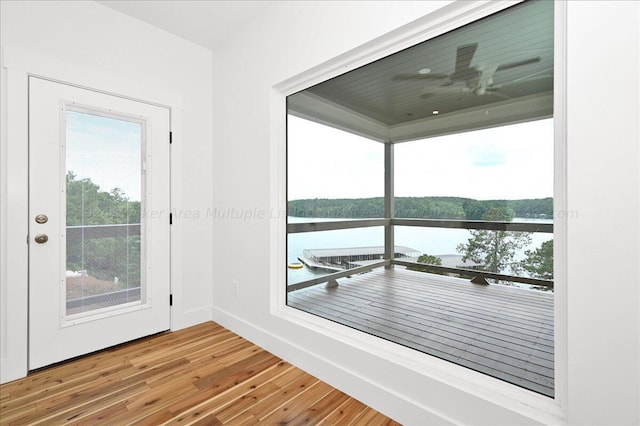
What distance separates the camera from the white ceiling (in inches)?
95.7

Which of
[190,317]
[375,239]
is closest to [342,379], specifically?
[375,239]

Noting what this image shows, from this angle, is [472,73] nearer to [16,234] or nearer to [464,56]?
[464,56]

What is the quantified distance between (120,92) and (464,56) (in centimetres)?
260

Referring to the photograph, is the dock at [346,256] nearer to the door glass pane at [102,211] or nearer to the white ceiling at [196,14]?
the door glass pane at [102,211]

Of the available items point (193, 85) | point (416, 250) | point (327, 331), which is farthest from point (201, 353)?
point (193, 85)

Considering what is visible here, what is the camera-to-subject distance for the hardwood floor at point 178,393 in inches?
66.7

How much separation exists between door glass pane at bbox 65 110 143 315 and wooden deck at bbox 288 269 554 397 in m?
1.80

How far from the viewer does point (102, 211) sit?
2484mm

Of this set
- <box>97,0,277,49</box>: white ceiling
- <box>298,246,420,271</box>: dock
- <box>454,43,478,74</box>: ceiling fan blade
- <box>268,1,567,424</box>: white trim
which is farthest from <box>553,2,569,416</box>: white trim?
<box>97,0,277,49</box>: white ceiling

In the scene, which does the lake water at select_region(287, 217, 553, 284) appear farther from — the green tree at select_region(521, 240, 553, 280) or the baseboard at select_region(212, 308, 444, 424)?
the baseboard at select_region(212, 308, 444, 424)

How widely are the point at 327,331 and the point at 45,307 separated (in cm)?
205

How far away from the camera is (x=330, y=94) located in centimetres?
222

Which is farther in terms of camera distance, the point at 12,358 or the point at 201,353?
the point at 201,353

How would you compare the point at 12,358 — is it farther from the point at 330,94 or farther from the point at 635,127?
the point at 635,127
